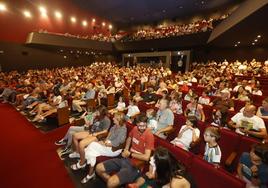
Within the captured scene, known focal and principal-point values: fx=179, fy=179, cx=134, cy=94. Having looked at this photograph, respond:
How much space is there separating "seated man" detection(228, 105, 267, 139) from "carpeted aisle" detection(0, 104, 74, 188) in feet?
9.59

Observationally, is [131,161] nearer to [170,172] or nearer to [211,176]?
[170,172]

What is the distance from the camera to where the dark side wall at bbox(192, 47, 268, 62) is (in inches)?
560

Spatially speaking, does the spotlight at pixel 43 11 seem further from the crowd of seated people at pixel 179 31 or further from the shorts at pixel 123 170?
the shorts at pixel 123 170

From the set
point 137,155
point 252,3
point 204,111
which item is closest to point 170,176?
point 137,155

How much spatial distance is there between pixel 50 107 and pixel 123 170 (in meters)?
4.35

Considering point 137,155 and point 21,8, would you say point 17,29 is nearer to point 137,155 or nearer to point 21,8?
point 21,8

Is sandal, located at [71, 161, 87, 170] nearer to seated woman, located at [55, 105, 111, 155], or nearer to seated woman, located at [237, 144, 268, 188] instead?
seated woman, located at [55, 105, 111, 155]

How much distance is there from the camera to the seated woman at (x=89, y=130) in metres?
3.21

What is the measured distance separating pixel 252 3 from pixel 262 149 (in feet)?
19.9

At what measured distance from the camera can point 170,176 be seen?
1.67m

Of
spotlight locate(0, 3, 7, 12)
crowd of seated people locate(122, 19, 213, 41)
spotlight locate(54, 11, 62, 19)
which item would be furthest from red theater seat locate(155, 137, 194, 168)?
spotlight locate(54, 11, 62, 19)

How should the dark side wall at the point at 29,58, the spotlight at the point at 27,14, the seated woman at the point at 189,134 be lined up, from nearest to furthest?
1. the seated woman at the point at 189,134
2. the dark side wall at the point at 29,58
3. the spotlight at the point at 27,14

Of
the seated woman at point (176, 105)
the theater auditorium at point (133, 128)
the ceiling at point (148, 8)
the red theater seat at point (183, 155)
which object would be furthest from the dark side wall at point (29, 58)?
the red theater seat at point (183, 155)

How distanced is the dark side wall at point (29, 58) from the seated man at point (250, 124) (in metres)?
16.1
